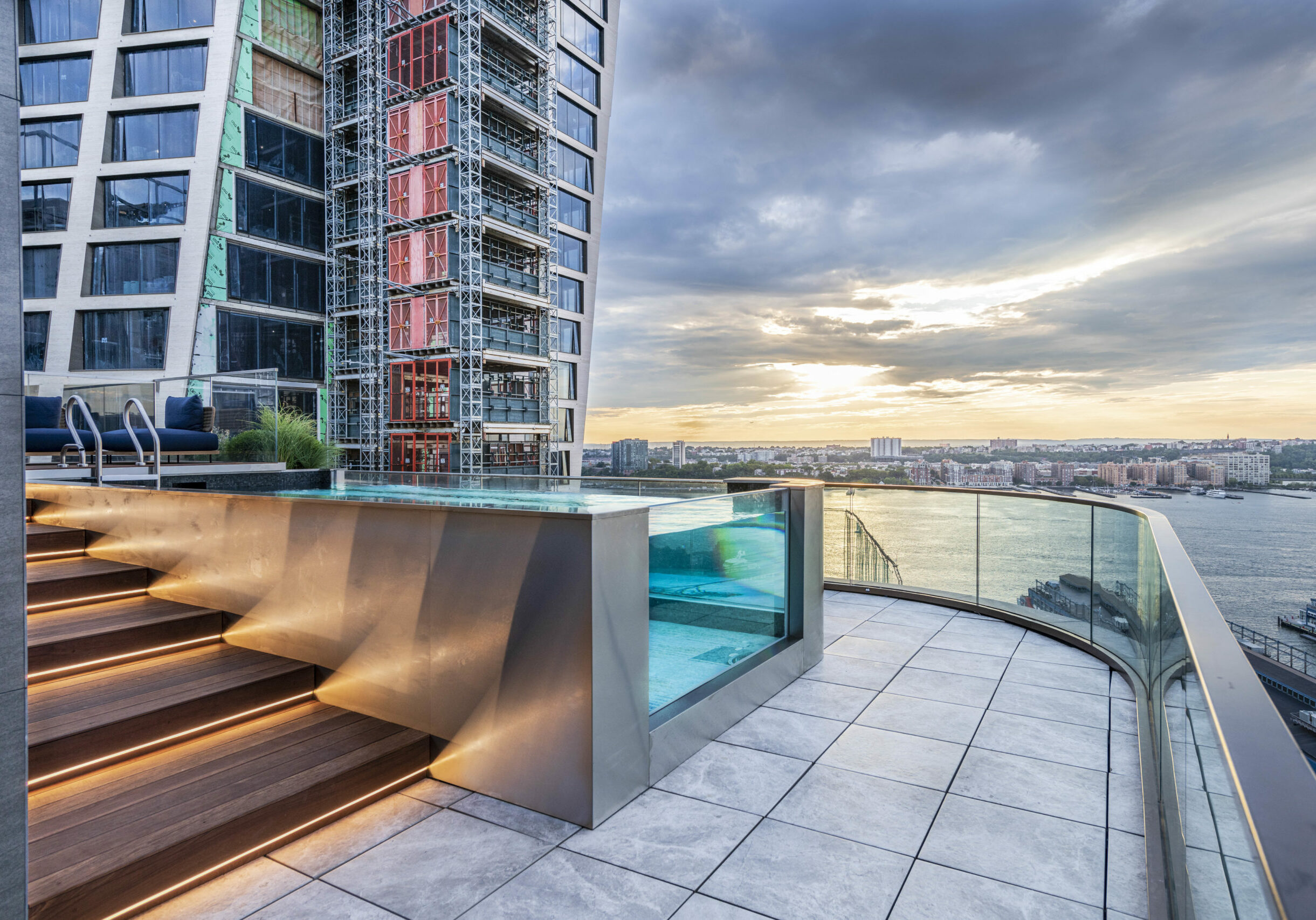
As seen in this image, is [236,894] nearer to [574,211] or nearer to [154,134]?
[154,134]

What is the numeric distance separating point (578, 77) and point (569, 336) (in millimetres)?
9969

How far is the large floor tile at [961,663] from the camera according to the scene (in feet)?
14.3

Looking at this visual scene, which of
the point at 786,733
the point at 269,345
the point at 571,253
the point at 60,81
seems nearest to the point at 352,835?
the point at 786,733

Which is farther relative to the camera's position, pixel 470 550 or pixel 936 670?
pixel 936 670

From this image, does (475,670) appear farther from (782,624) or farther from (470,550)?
(782,624)

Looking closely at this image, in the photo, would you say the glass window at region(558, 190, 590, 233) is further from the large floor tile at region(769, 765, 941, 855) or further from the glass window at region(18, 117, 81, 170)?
the large floor tile at region(769, 765, 941, 855)

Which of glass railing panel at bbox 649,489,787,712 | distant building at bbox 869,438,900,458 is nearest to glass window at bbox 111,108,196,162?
distant building at bbox 869,438,900,458

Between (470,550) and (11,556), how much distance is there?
1589 mm

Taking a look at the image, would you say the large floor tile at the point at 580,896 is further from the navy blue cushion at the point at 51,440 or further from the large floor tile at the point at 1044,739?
the navy blue cushion at the point at 51,440

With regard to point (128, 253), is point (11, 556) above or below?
below

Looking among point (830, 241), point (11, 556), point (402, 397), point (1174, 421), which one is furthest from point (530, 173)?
point (11, 556)

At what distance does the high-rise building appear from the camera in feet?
61.4

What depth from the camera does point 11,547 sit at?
1.37m

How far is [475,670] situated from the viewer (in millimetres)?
2836
